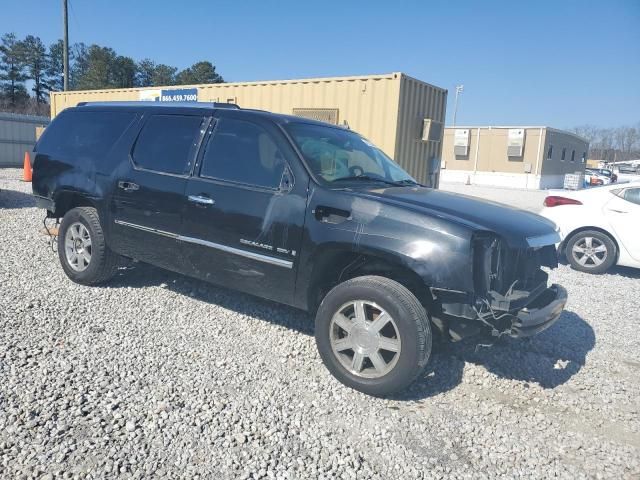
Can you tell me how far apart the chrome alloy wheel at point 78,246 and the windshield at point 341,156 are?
8.50 ft

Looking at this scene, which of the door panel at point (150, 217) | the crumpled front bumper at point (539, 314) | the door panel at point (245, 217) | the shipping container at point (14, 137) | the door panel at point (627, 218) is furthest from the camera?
the shipping container at point (14, 137)

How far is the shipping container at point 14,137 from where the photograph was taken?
66.5 feet

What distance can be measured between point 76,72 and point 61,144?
196 feet

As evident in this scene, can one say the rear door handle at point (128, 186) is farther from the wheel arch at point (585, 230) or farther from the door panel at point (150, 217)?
the wheel arch at point (585, 230)

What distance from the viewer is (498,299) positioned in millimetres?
3191

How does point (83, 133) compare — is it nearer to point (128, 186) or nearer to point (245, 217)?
point (128, 186)

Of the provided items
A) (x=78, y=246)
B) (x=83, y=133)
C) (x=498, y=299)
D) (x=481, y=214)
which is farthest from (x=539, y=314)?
(x=83, y=133)

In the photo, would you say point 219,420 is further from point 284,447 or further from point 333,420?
point 333,420

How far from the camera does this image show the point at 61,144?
212 inches

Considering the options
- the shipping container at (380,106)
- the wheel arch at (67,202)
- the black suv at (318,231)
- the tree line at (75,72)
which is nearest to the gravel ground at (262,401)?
the black suv at (318,231)

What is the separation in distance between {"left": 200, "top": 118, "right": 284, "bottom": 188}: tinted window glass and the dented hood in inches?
30.8

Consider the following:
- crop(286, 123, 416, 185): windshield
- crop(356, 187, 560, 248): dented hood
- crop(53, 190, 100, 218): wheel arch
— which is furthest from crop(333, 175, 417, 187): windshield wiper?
crop(53, 190, 100, 218): wheel arch

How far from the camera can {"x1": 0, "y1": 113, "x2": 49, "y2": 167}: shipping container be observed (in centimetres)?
2028

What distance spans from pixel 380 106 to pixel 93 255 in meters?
5.79
